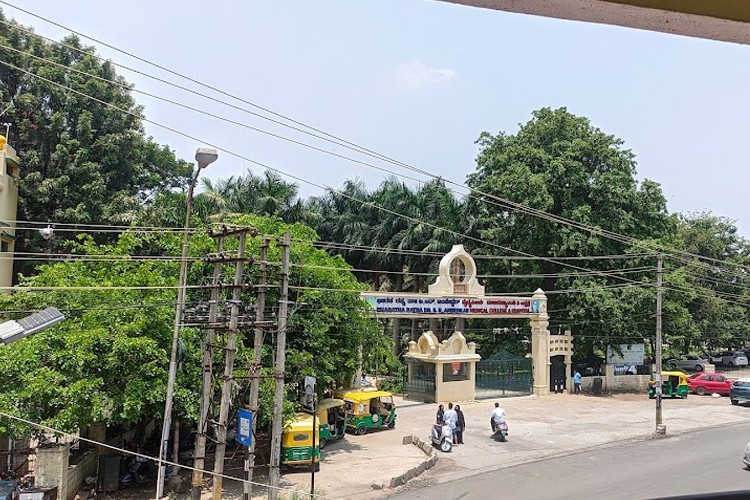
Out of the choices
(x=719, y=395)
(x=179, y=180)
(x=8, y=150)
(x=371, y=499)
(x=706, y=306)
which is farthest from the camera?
(x=706, y=306)

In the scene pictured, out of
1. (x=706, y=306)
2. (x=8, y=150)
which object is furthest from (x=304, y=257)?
(x=706, y=306)

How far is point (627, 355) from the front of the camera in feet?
115

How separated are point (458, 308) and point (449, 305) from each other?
1.67 ft

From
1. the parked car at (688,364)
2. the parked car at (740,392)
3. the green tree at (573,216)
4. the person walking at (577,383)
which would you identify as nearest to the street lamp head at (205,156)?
the green tree at (573,216)

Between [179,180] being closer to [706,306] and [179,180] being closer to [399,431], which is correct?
[399,431]

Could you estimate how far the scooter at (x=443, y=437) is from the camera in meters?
19.4

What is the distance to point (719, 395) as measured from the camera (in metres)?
32.5

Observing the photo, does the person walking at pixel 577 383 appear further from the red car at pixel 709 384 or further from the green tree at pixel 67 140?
the green tree at pixel 67 140

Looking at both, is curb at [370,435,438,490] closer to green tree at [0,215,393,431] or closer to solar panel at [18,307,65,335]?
green tree at [0,215,393,431]

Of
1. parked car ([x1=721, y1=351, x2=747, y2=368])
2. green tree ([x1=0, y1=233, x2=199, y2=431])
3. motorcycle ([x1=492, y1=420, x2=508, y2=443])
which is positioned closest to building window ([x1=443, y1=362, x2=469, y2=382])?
motorcycle ([x1=492, y1=420, x2=508, y2=443])

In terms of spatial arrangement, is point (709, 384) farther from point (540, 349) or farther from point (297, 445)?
point (297, 445)

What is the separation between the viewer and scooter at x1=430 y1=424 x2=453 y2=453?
19.4 metres

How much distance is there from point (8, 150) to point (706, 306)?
43.5m

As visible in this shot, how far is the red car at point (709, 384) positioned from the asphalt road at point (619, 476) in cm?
1342
